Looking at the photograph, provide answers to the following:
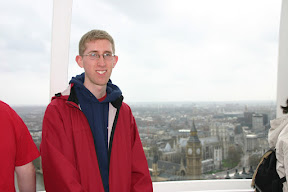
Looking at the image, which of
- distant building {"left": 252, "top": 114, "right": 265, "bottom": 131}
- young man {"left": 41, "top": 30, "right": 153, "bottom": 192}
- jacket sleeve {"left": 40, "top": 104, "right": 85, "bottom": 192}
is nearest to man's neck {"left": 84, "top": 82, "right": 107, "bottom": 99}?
young man {"left": 41, "top": 30, "right": 153, "bottom": 192}

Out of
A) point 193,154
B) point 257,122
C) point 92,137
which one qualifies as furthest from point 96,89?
point 257,122

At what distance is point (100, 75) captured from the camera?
1.73 meters

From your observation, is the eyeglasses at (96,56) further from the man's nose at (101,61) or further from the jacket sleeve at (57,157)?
the jacket sleeve at (57,157)

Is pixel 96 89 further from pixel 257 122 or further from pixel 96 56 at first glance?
pixel 257 122

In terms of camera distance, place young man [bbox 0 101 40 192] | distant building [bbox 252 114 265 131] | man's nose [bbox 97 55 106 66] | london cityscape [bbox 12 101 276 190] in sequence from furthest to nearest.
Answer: distant building [bbox 252 114 265 131] → london cityscape [bbox 12 101 276 190] → man's nose [bbox 97 55 106 66] → young man [bbox 0 101 40 192]

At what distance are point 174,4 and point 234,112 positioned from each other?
136cm

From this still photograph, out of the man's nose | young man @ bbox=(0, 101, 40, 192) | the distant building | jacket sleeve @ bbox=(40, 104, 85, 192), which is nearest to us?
young man @ bbox=(0, 101, 40, 192)

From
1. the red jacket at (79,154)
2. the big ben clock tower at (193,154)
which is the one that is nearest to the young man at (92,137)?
the red jacket at (79,154)

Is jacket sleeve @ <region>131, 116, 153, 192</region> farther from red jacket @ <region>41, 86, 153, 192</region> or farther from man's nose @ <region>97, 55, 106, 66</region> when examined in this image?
man's nose @ <region>97, 55, 106, 66</region>

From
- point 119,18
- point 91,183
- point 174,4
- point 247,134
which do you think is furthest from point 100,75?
point 247,134

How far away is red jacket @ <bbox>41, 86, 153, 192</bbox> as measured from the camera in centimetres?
155

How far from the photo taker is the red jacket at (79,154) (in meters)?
1.55

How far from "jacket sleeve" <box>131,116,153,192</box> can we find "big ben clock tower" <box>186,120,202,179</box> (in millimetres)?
1229

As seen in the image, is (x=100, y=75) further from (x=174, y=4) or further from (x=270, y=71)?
(x=270, y=71)
